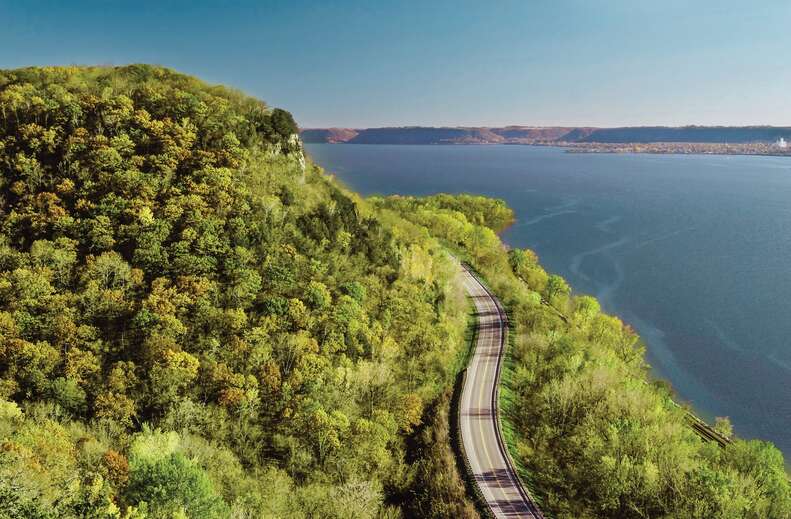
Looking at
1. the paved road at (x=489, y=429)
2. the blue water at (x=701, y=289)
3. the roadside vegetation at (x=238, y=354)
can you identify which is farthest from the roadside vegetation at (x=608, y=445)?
the blue water at (x=701, y=289)

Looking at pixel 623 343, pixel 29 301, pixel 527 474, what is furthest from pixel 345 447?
pixel 623 343

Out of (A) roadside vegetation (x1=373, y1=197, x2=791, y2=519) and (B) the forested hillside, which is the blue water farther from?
(B) the forested hillside

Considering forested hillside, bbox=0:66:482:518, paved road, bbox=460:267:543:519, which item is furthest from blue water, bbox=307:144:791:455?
forested hillside, bbox=0:66:482:518

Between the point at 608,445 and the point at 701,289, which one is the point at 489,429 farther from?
the point at 701,289

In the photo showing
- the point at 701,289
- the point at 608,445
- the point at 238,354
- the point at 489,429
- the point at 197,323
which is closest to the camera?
the point at 608,445

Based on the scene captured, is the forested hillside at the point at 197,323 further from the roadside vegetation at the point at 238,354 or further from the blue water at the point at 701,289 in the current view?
the blue water at the point at 701,289

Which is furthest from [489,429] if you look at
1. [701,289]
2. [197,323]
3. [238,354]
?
[701,289]

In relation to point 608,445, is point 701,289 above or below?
below
